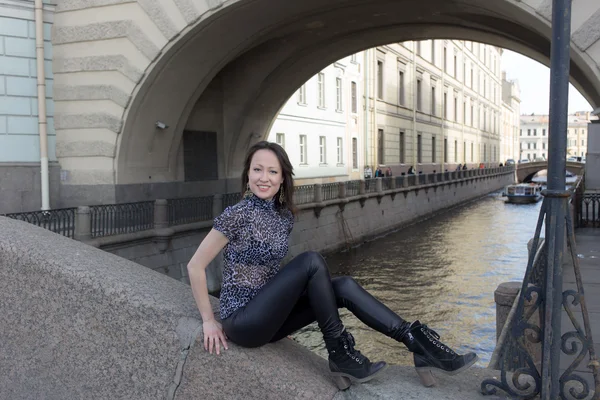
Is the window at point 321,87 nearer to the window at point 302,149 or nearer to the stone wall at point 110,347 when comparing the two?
the window at point 302,149

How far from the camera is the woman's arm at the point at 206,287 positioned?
2.73m

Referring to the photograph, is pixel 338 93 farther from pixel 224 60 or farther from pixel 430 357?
pixel 430 357

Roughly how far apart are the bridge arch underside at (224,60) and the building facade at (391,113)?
5.44 meters

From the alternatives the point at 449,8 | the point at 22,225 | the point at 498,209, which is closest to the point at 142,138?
the point at 449,8

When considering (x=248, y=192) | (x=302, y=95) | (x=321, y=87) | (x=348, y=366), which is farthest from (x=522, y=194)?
(x=348, y=366)

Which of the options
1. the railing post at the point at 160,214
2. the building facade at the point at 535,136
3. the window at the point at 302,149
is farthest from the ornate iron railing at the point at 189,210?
the building facade at the point at 535,136

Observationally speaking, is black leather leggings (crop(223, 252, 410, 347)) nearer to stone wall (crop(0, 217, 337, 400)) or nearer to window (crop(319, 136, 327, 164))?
stone wall (crop(0, 217, 337, 400))

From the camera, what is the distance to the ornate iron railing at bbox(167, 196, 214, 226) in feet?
44.5

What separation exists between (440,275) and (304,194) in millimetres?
4927

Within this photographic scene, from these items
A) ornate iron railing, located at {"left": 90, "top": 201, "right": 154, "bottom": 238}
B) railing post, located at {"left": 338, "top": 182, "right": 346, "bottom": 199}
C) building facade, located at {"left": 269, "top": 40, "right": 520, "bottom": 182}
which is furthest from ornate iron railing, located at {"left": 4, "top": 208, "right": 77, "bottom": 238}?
building facade, located at {"left": 269, "top": 40, "right": 520, "bottom": 182}

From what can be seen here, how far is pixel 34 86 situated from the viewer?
13.6 metres

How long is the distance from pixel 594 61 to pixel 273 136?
15508mm

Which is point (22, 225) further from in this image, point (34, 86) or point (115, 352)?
point (34, 86)

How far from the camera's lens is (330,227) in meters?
20.4
